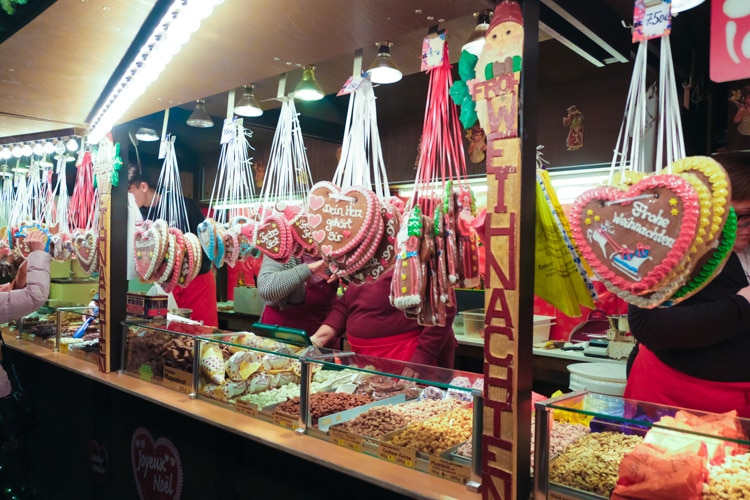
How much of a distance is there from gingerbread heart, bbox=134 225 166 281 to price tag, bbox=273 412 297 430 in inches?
41.8

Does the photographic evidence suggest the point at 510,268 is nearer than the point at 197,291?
Yes

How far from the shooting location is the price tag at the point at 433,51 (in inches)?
64.3

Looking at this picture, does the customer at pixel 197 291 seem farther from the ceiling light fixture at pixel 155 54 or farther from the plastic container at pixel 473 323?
the plastic container at pixel 473 323

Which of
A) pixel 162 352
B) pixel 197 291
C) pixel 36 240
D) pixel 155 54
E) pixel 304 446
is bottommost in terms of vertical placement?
pixel 304 446

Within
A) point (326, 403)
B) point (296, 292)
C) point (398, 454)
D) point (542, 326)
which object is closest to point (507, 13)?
point (398, 454)

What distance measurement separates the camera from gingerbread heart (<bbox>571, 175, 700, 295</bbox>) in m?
1.07

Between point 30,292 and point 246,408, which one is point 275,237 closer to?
point 246,408

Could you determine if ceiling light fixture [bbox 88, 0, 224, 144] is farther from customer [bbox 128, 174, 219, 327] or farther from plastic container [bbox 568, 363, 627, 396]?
plastic container [bbox 568, 363, 627, 396]

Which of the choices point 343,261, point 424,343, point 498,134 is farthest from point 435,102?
point 424,343

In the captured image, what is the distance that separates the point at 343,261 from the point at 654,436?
1003 millimetres

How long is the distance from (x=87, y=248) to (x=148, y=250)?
98 cm

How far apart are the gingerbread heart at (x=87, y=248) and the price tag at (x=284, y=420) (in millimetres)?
1943

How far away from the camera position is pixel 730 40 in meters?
1.25

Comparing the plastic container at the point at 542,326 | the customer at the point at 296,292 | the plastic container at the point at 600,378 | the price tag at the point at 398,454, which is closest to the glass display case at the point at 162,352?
the customer at the point at 296,292
